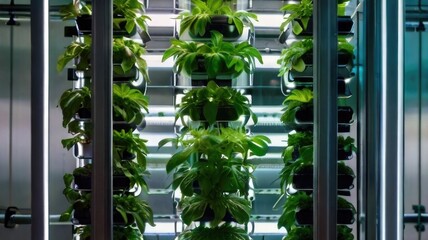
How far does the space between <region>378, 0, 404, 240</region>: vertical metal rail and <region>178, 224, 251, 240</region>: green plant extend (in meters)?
0.54

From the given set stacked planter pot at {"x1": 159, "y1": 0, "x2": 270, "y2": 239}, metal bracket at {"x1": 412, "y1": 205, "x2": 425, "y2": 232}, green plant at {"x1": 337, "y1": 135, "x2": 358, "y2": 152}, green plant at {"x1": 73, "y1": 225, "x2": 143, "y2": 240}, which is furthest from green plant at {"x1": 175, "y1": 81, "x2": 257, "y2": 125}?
metal bracket at {"x1": 412, "y1": 205, "x2": 425, "y2": 232}

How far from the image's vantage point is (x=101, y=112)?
173cm

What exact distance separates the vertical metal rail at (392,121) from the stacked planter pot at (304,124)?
7.0 inches

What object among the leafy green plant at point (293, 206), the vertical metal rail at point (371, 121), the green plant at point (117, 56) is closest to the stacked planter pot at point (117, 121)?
the green plant at point (117, 56)

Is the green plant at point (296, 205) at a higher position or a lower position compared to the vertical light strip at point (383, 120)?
lower

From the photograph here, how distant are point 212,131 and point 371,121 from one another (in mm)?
609

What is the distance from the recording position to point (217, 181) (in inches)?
76.4

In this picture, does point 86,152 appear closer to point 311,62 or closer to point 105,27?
point 105,27

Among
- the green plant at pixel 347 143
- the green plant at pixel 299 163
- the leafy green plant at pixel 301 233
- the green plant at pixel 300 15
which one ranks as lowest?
the leafy green plant at pixel 301 233

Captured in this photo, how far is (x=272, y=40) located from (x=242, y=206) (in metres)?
0.77

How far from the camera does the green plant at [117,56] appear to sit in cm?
191

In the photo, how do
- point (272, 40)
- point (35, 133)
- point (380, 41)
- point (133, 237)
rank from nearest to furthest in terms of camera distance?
point (35, 133)
point (380, 41)
point (133, 237)
point (272, 40)

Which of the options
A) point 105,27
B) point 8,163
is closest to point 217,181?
point 105,27

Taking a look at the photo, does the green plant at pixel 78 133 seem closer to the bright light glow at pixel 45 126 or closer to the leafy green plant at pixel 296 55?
the bright light glow at pixel 45 126
